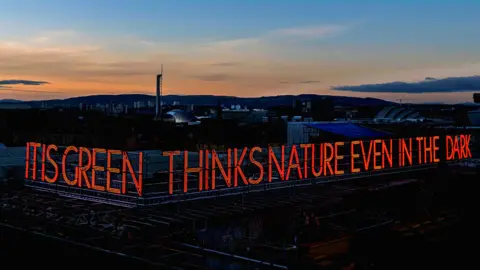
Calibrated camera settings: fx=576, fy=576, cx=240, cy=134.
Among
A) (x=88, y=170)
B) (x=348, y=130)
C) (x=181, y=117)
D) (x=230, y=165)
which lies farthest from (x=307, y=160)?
(x=181, y=117)

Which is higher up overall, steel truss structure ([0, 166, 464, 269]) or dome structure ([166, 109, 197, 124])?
dome structure ([166, 109, 197, 124])

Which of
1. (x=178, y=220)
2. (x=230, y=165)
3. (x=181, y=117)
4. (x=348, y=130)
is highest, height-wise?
(x=181, y=117)

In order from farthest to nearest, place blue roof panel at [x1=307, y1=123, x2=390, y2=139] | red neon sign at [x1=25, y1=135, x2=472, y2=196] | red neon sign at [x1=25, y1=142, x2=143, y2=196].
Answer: blue roof panel at [x1=307, y1=123, x2=390, y2=139], red neon sign at [x1=25, y1=135, x2=472, y2=196], red neon sign at [x1=25, y1=142, x2=143, y2=196]

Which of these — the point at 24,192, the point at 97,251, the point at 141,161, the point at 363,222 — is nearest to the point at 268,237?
the point at 363,222

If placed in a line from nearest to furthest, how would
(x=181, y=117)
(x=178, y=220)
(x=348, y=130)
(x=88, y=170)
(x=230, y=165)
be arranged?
(x=178, y=220), (x=88, y=170), (x=230, y=165), (x=348, y=130), (x=181, y=117)

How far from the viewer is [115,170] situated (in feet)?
80.6

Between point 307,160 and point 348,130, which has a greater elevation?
point 348,130

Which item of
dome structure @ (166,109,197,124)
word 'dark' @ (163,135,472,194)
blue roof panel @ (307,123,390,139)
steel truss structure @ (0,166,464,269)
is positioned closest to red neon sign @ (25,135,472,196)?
word 'dark' @ (163,135,472,194)

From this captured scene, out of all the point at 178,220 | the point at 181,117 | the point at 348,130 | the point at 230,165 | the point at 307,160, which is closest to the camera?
the point at 178,220

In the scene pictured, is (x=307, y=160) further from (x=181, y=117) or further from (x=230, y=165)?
(x=181, y=117)

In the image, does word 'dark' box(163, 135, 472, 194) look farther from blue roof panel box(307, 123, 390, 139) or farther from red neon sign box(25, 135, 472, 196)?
blue roof panel box(307, 123, 390, 139)

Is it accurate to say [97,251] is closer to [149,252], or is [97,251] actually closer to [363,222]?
[149,252]

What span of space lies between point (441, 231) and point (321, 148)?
10.1 m

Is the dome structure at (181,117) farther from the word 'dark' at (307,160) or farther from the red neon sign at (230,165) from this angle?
the red neon sign at (230,165)
